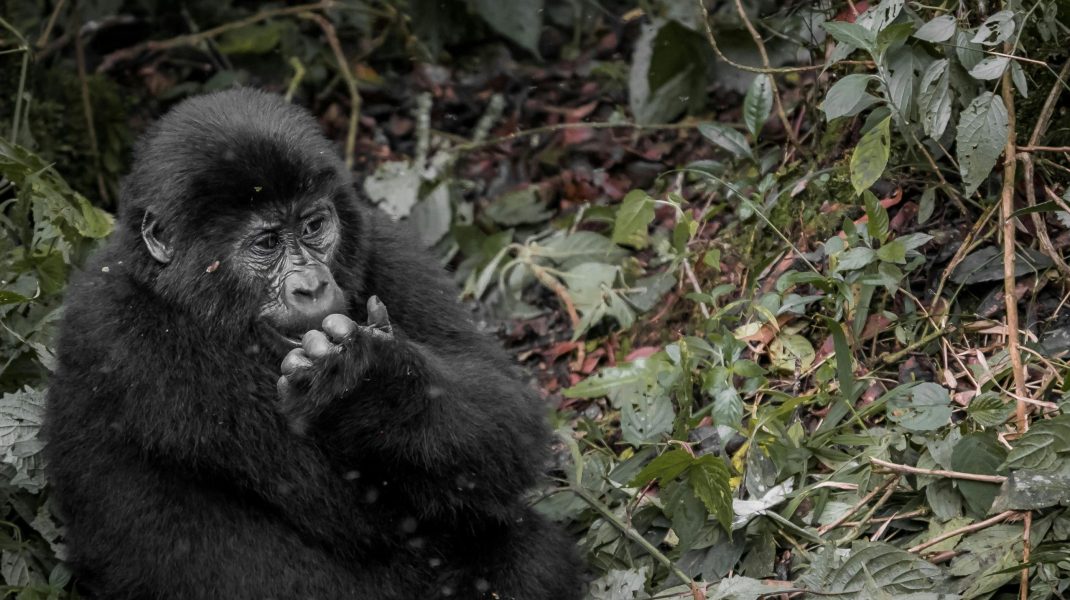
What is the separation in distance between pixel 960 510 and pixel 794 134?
2.22 m

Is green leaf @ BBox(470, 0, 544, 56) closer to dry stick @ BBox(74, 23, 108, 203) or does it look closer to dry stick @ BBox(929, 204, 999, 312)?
dry stick @ BBox(74, 23, 108, 203)

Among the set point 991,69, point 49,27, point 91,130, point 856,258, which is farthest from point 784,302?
point 49,27

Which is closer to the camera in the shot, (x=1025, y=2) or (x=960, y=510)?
(x=960, y=510)

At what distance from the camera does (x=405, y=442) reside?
14.1 feet

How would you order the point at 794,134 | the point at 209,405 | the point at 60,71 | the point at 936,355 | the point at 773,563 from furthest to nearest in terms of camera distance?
the point at 60,71 → the point at 794,134 → the point at 936,355 → the point at 773,563 → the point at 209,405

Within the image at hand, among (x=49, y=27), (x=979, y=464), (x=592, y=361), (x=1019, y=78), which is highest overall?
(x=1019, y=78)

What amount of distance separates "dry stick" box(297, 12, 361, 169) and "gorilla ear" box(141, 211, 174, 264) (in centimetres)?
362

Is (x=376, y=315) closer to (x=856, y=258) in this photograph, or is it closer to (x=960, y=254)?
(x=856, y=258)

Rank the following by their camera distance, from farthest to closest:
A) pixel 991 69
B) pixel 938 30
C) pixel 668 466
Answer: pixel 938 30, pixel 991 69, pixel 668 466

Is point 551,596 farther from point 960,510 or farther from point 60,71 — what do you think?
point 60,71

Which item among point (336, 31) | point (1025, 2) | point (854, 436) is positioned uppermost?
point (1025, 2)

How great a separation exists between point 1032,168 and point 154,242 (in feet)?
10.5

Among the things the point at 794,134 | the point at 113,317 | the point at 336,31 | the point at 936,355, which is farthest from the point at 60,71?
the point at 936,355

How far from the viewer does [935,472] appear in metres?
4.27
